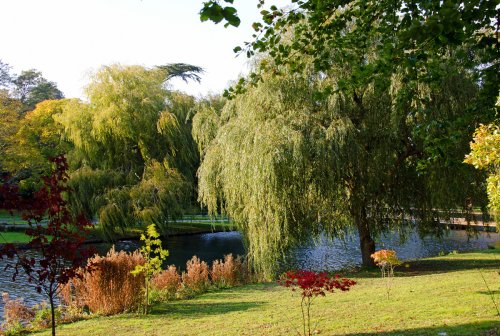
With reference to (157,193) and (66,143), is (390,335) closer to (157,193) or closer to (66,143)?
(157,193)

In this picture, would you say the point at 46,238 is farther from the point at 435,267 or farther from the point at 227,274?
the point at 435,267

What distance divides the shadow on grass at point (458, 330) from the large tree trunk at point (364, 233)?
718cm

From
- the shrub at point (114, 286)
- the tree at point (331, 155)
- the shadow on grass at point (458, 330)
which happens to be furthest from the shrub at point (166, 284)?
the shadow on grass at point (458, 330)

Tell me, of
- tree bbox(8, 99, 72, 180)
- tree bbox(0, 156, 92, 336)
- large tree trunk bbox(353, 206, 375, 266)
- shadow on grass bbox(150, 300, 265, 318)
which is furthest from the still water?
tree bbox(8, 99, 72, 180)

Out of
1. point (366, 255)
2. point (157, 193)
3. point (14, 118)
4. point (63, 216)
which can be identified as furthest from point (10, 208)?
point (14, 118)

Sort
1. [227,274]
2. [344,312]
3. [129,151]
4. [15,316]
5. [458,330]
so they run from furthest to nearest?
[129,151], [227,274], [15,316], [344,312], [458,330]

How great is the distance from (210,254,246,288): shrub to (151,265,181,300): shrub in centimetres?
141

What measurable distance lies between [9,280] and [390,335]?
44.2 ft

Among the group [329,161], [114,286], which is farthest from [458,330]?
[114,286]

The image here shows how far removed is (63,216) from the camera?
5.73 meters

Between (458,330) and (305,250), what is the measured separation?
1378 cm

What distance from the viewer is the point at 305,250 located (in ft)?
63.5

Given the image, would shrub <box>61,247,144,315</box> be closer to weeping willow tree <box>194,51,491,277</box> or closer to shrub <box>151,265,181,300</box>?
shrub <box>151,265,181,300</box>

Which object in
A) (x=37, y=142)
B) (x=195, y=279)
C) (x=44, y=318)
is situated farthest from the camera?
(x=37, y=142)
